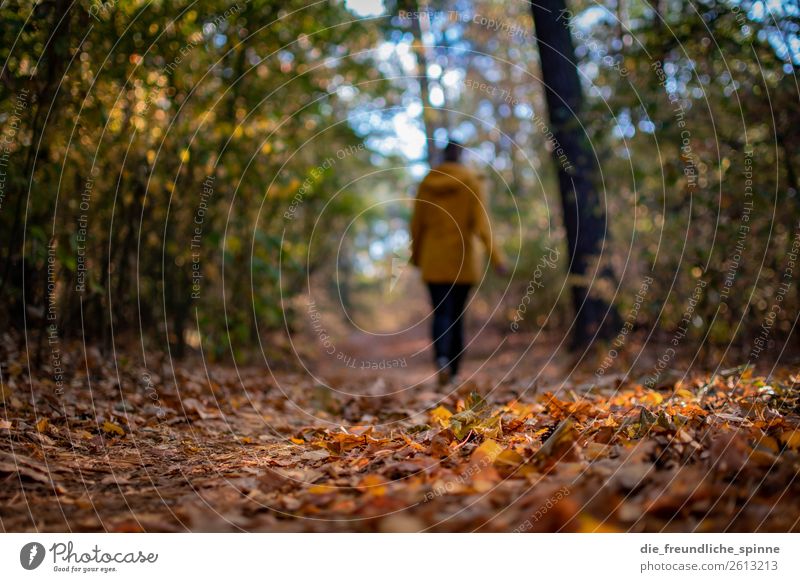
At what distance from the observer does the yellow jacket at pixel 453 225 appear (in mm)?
5656

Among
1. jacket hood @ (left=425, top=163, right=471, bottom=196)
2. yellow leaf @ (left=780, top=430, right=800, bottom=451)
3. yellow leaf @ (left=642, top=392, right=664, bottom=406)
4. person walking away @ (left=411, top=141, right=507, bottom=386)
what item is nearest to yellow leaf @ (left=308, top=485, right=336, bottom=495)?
yellow leaf @ (left=780, top=430, right=800, bottom=451)

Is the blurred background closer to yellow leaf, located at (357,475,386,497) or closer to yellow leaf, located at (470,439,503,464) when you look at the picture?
yellow leaf, located at (470,439,503,464)

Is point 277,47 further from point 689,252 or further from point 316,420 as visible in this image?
point 689,252

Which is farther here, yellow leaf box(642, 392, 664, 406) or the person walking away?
the person walking away

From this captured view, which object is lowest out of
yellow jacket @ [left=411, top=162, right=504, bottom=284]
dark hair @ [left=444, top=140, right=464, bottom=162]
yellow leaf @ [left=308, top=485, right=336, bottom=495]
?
yellow leaf @ [left=308, top=485, right=336, bottom=495]

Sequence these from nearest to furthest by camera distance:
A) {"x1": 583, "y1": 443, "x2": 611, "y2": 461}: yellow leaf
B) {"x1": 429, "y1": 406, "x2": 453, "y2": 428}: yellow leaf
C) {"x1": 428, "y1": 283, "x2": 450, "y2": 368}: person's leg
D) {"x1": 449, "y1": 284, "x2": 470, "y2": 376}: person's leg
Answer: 1. {"x1": 583, "y1": 443, "x2": 611, "y2": 461}: yellow leaf
2. {"x1": 429, "y1": 406, "x2": 453, "y2": 428}: yellow leaf
3. {"x1": 449, "y1": 284, "x2": 470, "y2": 376}: person's leg
4. {"x1": 428, "y1": 283, "x2": 450, "y2": 368}: person's leg

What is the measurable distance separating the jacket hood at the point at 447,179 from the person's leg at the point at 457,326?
919 millimetres

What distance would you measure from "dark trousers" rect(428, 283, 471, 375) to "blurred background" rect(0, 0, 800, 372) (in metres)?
1.07

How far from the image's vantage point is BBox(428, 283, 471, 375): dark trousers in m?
A: 5.59

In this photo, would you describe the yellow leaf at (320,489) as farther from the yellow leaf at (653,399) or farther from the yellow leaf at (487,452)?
the yellow leaf at (653,399)

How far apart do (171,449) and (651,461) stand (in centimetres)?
197

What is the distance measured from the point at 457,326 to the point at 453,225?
973mm

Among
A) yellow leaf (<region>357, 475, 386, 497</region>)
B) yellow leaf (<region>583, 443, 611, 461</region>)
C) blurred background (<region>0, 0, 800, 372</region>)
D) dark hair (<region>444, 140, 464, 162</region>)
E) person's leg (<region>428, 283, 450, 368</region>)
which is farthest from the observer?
dark hair (<region>444, 140, 464, 162</region>)
